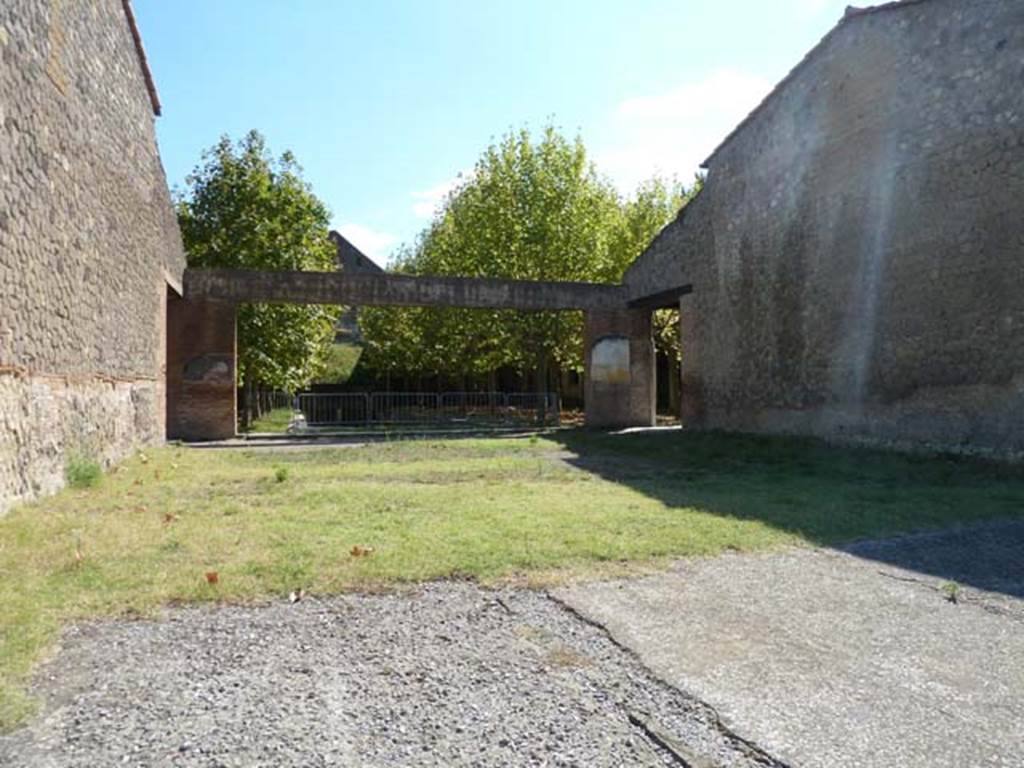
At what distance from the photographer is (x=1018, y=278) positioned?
401 inches

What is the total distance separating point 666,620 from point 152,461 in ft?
34.3

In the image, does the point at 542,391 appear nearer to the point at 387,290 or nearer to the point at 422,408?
the point at 422,408

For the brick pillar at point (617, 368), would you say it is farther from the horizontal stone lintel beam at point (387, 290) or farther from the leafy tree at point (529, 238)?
the leafy tree at point (529, 238)

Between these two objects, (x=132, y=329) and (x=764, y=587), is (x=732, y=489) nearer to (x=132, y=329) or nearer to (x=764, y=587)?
(x=764, y=587)

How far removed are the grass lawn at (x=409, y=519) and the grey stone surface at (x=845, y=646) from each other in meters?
0.70

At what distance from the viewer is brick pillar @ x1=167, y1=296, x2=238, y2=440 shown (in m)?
17.1

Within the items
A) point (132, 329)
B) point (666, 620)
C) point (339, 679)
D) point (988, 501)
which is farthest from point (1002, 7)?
point (132, 329)

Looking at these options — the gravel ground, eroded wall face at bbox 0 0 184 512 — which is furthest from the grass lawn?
eroded wall face at bbox 0 0 184 512

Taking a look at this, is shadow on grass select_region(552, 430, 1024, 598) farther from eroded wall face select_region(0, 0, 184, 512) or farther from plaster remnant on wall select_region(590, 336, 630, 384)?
eroded wall face select_region(0, 0, 184, 512)

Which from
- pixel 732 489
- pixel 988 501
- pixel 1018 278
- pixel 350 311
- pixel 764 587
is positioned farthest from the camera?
pixel 350 311

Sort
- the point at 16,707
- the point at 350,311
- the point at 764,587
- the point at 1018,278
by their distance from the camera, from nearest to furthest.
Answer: the point at 16,707
the point at 764,587
the point at 1018,278
the point at 350,311

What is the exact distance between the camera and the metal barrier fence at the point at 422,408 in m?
25.1

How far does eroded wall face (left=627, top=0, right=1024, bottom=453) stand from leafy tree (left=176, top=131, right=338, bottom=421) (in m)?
12.9

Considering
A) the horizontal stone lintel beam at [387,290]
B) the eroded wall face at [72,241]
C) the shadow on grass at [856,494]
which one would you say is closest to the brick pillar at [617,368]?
the horizontal stone lintel beam at [387,290]
